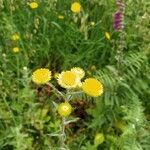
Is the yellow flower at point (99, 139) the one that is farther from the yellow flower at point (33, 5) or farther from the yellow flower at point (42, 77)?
the yellow flower at point (33, 5)

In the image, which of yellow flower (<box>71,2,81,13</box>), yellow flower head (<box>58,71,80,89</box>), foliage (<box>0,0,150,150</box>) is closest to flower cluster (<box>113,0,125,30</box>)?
foliage (<box>0,0,150,150</box>)

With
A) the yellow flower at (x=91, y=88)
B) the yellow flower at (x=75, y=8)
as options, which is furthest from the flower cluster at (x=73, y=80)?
the yellow flower at (x=75, y=8)

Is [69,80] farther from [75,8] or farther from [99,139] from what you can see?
[75,8]

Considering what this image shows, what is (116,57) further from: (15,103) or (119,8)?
(15,103)

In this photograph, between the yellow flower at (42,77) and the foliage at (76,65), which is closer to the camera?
the yellow flower at (42,77)

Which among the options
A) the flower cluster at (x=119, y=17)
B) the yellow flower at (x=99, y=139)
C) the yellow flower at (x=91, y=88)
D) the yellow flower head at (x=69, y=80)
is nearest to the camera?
the yellow flower head at (x=69, y=80)

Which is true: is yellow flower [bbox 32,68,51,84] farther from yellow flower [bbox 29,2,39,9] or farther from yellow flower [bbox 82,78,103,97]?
yellow flower [bbox 29,2,39,9]

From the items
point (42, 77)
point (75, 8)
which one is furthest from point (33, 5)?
point (42, 77)

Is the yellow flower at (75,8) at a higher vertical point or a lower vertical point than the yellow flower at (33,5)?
higher
